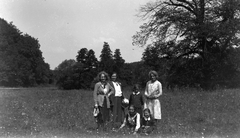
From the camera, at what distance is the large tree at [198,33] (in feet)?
68.0

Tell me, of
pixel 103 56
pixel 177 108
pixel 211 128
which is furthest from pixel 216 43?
pixel 103 56

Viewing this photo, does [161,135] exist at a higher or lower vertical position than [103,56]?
lower

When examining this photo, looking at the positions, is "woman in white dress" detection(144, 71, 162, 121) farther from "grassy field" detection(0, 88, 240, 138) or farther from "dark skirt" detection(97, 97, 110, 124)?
"dark skirt" detection(97, 97, 110, 124)

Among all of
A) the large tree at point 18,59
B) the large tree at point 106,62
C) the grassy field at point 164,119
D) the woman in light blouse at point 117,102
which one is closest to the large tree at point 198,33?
the grassy field at point 164,119

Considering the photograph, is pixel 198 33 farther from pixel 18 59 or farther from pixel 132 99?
pixel 18 59

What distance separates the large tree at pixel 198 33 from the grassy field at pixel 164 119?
26.4 feet

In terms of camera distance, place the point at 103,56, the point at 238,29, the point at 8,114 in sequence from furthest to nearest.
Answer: the point at 103,56
the point at 238,29
the point at 8,114

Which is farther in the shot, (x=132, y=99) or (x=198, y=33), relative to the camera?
(x=198, y=33)

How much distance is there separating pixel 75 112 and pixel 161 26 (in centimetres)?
1367

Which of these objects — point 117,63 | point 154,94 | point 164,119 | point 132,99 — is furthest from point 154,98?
point 117,63

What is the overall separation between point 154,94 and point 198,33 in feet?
43.7

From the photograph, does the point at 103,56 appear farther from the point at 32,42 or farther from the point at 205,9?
the point at 205,9

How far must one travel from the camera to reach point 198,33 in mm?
20844

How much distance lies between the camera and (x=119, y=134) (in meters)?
7.68
